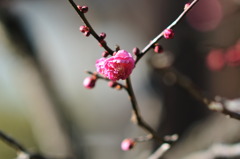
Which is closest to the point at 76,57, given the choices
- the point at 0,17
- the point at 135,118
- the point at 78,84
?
the point at 78,84

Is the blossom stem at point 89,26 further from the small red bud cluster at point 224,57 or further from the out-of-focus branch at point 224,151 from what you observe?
the small red bud cluster at point 224,57

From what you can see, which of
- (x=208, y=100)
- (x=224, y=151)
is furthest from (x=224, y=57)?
(x=208, y=100)

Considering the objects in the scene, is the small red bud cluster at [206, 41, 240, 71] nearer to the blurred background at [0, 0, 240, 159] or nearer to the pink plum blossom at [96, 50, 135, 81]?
the blurred background at [0, 0, 240, 159]

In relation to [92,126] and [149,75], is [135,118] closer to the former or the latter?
[149,75]

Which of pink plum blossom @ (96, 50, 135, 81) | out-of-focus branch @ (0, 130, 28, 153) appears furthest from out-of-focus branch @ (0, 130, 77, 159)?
pink plum blossom @ (96, 50, 135, 81)

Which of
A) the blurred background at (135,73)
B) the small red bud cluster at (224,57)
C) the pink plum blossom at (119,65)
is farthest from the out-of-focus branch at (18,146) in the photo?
the small red bud cluster at (224,57)
